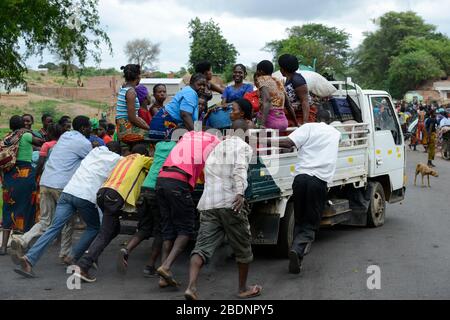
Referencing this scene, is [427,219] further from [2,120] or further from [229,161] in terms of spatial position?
[2,120]

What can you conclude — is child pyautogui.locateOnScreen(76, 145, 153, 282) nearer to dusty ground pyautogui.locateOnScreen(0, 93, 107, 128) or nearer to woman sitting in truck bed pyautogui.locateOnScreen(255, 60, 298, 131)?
woman sitting in truck bed pyautogui.locateOnScreen(255, 60, 298, 131)

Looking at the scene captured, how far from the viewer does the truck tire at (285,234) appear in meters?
7.86

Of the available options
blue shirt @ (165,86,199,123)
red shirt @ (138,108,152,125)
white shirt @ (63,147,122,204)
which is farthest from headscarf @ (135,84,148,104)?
white shirt @ (63,147,122,204)

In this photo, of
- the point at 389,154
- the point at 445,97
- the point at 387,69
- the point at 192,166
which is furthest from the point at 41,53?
the point at 387,69

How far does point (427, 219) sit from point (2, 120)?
2754 cm

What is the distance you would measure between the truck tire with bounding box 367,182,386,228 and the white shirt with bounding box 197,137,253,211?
4280 millimetres

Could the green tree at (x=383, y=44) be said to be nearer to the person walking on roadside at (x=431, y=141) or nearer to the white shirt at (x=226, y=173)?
the person walking on roadside at (x=431, y=141)

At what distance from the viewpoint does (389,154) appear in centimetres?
1038

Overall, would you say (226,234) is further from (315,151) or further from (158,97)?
(158,97)

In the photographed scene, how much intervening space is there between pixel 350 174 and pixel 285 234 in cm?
169

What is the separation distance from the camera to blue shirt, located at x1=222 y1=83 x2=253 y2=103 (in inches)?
338

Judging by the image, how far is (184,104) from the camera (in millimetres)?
7375

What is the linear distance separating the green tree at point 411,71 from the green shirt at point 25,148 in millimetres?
56775

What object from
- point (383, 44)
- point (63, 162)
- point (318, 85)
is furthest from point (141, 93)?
point (383, 44)
